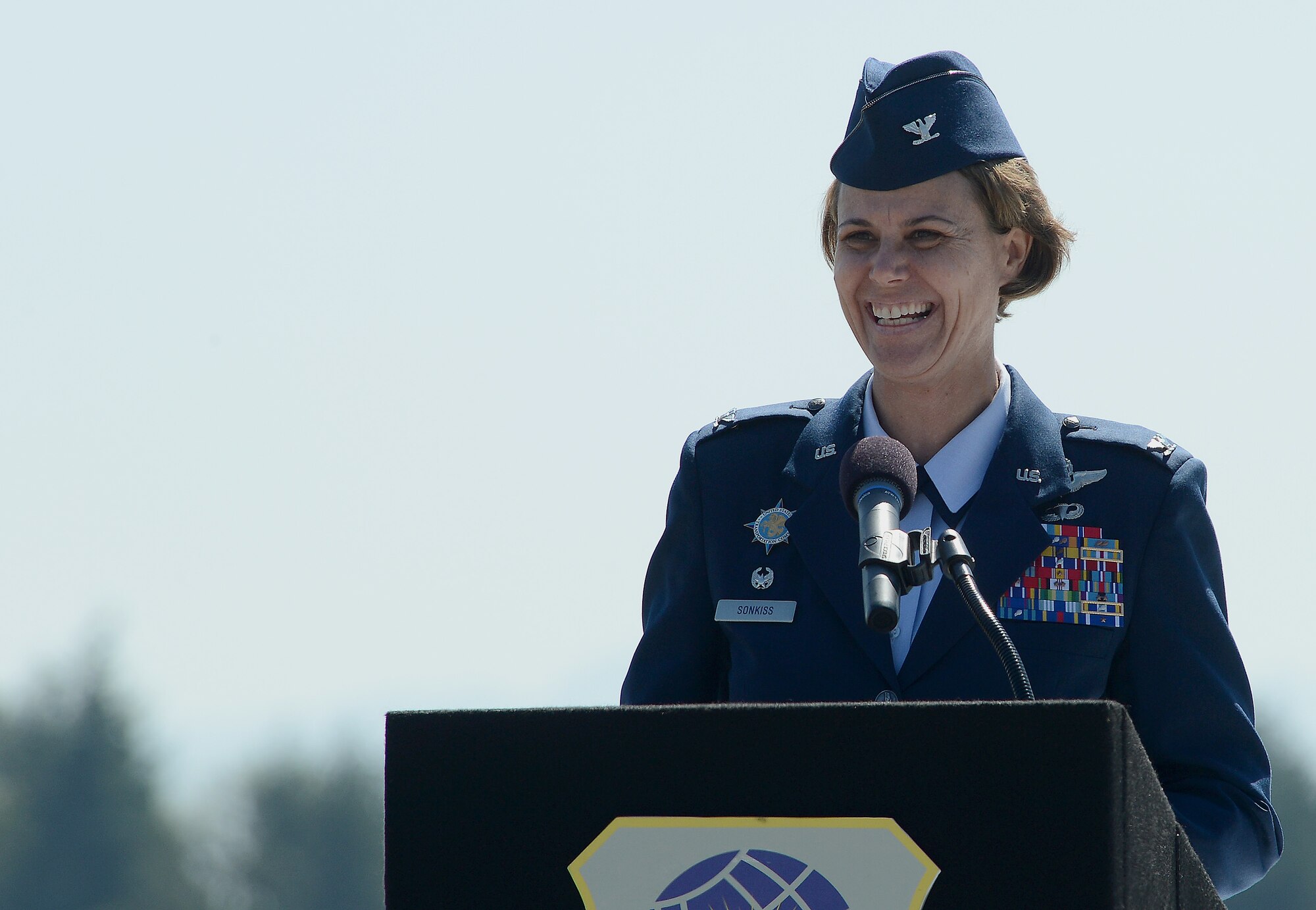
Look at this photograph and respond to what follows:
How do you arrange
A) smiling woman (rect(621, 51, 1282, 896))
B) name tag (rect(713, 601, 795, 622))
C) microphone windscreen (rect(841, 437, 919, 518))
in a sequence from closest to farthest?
microphone windscreen (rect(841, 437, 919, 518))
smiling woman (rect(621, 51, 1282, 896))
name tag (rect(713, 601, 795, 622))

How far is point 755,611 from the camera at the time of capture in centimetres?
315

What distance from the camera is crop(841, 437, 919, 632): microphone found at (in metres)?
2.25

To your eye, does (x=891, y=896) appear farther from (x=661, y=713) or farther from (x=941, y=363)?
(x=941, y=363)

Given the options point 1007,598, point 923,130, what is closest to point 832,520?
point 1007,598

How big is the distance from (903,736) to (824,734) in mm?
80

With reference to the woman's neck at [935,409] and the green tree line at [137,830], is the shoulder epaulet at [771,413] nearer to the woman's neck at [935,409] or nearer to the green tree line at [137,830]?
the woman's neck at [935,409]

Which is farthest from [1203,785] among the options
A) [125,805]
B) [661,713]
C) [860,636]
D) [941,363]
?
[125,805]

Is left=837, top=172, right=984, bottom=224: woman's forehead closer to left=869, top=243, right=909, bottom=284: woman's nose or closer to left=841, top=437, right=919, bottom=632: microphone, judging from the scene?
left=869, top=243, right=909, bottom=284: woman's nose

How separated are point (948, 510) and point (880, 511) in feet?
2.64

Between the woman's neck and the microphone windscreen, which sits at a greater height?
the microphone windscreen

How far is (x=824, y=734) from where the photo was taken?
6.47ft

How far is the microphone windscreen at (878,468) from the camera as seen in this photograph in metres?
2.46

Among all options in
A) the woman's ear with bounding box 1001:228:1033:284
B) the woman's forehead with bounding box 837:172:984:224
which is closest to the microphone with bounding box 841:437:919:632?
the woman's forehead with bounding box 837:172:984:224

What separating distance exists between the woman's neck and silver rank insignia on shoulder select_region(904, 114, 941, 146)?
392 millimetres
